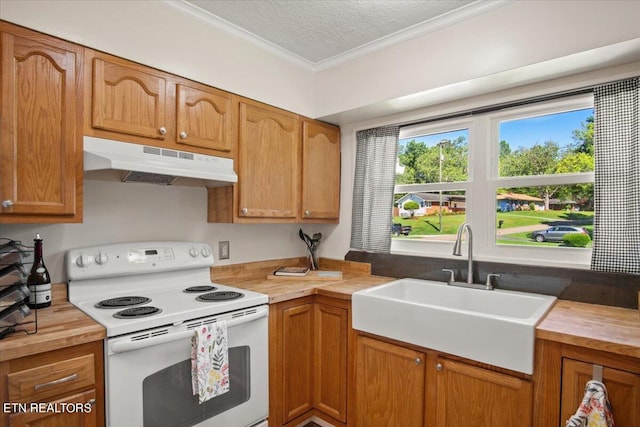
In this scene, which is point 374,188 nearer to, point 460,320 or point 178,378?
point 460,320

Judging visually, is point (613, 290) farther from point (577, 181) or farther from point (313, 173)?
point (313, 173)

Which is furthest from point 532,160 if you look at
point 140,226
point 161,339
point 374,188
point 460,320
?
point 140,226

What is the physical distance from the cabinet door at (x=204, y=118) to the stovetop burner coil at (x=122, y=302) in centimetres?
84

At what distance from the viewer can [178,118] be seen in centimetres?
186

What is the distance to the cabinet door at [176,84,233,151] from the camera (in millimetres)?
1874

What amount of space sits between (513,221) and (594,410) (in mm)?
1152

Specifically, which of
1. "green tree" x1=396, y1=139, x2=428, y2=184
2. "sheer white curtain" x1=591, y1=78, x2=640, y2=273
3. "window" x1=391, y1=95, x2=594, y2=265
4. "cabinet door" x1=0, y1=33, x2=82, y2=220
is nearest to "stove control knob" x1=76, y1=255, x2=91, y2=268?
"cabinet door" x1=0, y1=33, x2=82, y2=220

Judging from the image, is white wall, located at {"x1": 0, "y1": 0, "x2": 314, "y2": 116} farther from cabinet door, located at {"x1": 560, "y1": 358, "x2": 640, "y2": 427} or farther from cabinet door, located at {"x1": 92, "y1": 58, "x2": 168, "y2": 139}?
cabinet door, located at {"x1": 560, "y1": 358, "x2": 640, "y2": 427}

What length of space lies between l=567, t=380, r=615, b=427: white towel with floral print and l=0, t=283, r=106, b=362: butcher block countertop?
5.67 feet

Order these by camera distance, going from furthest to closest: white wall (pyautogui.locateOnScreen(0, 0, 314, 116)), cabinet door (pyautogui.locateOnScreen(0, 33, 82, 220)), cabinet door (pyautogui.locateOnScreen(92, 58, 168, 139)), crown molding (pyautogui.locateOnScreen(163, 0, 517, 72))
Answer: crown molding (pyautogui.locateOnScreen(163, 0, 517, 72)), cabinet door (pyautogui.locateOnScreen(92, 58, 168, 139)), white wall (pyautogui.locateOnScreen(0, 0, 314, 116)), cabinet door (pyautogui.locateOnScreen(0, 33, 82, 220))

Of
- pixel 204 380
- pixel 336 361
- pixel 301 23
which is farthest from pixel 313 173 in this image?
pixel 204 380

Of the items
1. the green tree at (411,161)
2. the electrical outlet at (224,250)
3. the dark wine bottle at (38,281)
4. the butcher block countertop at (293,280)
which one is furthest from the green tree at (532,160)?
the dark wine bottle at (38,281)

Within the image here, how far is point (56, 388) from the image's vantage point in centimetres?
122

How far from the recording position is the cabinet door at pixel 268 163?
2.16 metres
